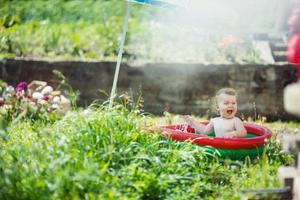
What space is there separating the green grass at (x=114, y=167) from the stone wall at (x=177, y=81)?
2708 millimetres

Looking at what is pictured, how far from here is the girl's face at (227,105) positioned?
604cm

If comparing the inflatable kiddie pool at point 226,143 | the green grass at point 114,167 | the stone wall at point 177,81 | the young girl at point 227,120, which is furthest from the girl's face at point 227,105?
the stone wall at point 177,81

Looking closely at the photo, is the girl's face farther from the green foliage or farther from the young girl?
the green foliage

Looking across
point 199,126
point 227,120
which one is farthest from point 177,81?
point 227,120

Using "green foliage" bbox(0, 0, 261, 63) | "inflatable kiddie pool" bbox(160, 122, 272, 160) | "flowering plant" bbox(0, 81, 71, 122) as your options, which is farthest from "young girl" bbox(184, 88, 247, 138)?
"green foliage" bbox(0, 0, 261, 63)

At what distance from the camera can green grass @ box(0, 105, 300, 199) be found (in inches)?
171

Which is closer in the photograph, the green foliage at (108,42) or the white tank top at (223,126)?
the white tank top at (223,126)

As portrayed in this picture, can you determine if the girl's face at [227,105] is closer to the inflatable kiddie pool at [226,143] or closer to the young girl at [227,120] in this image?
the young girl at [227,120]

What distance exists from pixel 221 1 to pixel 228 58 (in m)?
2.11

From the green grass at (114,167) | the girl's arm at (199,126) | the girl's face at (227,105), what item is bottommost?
the green grass at (114,167)

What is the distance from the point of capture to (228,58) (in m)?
8.72

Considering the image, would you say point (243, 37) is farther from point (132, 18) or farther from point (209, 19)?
point (132, 18)

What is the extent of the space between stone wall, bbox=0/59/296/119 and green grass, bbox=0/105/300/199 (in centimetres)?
271

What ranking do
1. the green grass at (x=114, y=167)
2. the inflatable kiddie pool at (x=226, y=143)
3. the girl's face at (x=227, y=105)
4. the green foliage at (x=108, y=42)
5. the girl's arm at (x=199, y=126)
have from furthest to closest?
the green foliage at (x=108, y=42) → the girl's arm at (x=199, y=126) → the girl's face at (x=227, y=105) → the inflatable kiddie pool at (x=226, y=143) → the green grass at (x=114, y=167)
